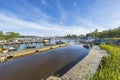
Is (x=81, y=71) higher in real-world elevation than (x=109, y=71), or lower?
lower

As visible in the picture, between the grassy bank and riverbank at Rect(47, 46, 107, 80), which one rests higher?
the grassy bank

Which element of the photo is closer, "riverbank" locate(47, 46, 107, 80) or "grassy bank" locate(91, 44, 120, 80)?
"grassy bank" locate(91, 44, 120, 80)

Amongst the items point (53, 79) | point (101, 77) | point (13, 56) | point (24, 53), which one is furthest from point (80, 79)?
point (24, 53)

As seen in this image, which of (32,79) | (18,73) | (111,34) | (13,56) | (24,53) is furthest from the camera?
(111,34)

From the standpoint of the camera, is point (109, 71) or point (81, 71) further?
point (81, 71)

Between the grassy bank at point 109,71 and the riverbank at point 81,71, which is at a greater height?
the grassy bank at point 109,71

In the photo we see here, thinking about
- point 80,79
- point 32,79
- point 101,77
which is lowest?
point 32,79

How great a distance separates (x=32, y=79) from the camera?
10.9 metres

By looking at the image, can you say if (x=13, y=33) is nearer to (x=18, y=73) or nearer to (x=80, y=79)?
(x=18, y=73)

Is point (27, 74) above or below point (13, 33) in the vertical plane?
below

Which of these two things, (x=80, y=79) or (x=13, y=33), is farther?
(x=13, y=33)

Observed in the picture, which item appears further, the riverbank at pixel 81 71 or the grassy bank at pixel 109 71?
the riverbank at pixel 81 71

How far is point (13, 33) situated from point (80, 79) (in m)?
84.4

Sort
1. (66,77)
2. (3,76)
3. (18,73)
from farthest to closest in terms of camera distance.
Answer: (18,73) < (3,76) < (66,77)
